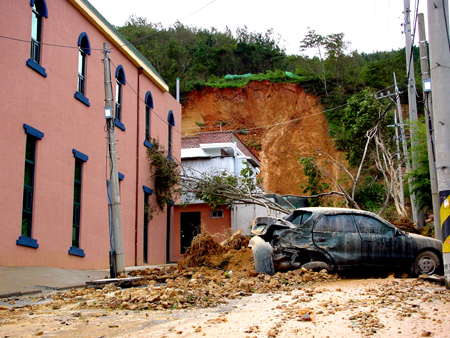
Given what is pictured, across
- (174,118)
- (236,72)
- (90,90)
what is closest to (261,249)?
(90,90)

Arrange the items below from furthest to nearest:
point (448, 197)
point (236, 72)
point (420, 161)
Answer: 1. point (236, 72)
2. point (420, 161)
3. point (448, 197)

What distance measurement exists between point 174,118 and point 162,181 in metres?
4.78

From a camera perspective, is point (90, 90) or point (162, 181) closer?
point (90, 90)

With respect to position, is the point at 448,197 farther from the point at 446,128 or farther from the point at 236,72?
the point at 236,72

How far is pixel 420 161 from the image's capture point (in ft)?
47.6

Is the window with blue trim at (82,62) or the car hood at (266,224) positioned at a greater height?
the window with blue trim at (82,62)

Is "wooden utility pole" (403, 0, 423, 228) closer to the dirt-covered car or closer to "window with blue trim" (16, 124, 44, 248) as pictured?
the dirt-covered car

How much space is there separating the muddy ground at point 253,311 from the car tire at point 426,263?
5.40ft

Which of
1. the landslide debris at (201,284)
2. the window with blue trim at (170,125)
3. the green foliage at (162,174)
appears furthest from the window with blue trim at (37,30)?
the window with blue trim at (170,125)

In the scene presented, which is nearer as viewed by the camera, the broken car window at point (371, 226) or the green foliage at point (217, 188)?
the broken car window at point (371, 226)

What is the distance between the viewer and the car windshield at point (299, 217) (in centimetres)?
1173

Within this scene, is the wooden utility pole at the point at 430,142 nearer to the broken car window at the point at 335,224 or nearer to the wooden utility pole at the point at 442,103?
the broken car window at the point at 335,224

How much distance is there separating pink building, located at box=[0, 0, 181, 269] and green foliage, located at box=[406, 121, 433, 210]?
1025 cm

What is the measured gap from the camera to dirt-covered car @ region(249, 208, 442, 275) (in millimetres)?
11227
